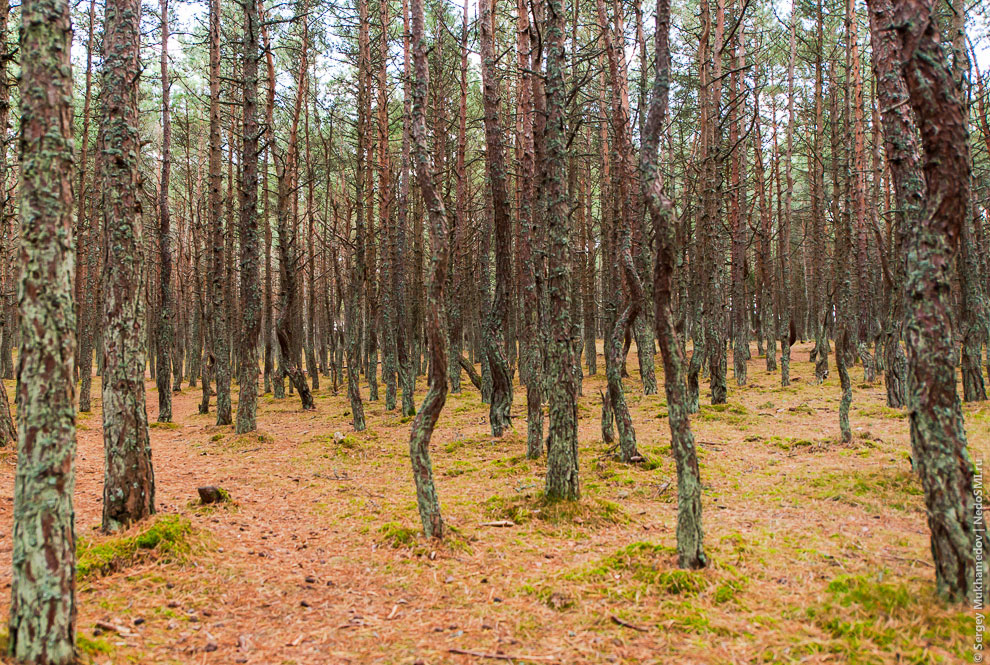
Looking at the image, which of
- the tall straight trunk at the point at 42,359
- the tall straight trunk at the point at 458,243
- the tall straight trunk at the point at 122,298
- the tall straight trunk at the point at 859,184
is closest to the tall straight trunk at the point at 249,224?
the tall straight trunk at the point at 458,243

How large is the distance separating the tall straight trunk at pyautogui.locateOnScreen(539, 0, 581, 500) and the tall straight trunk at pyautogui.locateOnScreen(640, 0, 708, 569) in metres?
1.69

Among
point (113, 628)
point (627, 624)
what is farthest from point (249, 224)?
point (627, 624)

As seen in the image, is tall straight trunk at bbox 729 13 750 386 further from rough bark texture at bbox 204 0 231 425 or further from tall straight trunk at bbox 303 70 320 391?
rough bark texture at bbox 204 0 231 425

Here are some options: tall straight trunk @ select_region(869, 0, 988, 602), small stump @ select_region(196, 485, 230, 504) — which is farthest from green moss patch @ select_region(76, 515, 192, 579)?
tall straight trunk @ select_region(869, 0, 988, 602)

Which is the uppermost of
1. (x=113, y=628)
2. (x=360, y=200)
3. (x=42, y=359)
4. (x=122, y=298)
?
(x=360, y=200)

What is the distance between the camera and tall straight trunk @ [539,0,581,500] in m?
6.07

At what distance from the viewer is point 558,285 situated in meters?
6.10

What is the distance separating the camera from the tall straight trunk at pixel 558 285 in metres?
6.07

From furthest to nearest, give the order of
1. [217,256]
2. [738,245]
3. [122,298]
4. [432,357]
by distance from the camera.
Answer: [738,245]
[217,256]
[122,298]
[432,357]

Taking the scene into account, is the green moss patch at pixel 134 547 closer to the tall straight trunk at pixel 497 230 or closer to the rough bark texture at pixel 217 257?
the tall straight trunk at pixel 497 230

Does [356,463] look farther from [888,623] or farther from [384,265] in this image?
[888,623]

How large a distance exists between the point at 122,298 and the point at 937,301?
653 cm

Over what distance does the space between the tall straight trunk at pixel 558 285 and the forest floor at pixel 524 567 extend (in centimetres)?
44

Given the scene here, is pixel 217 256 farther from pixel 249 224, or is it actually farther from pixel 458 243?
pixel 458 243
